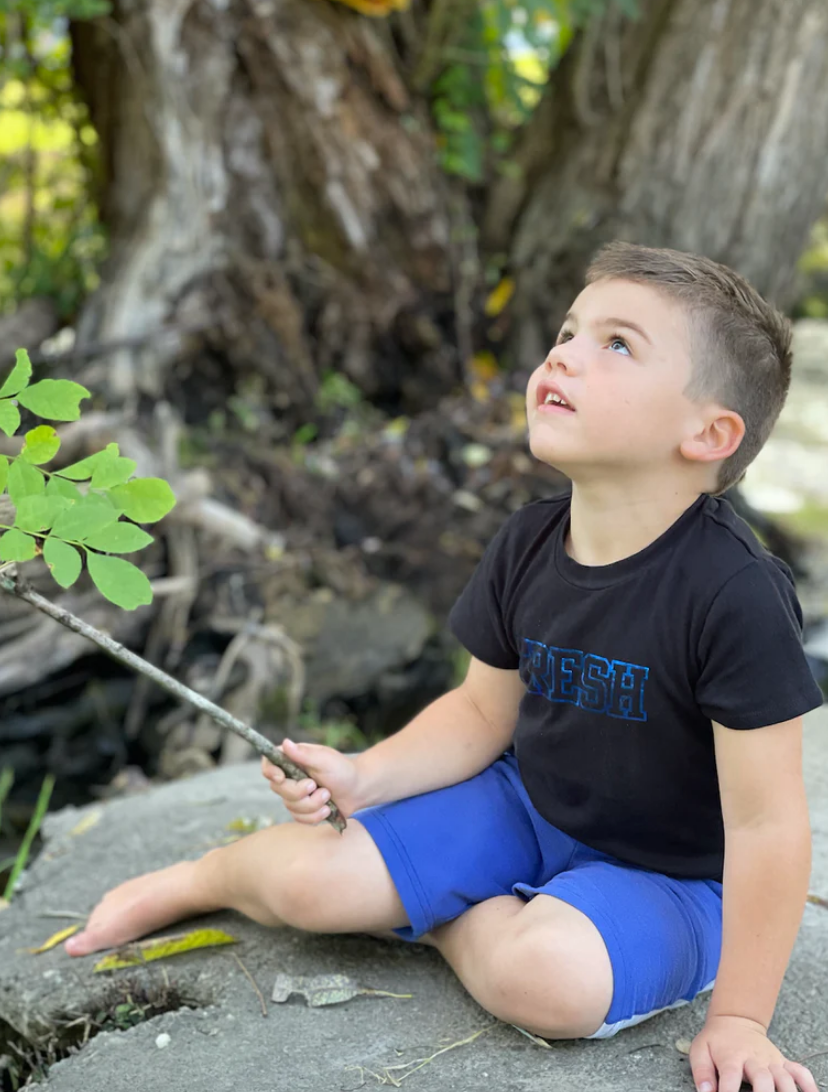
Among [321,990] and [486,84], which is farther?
[486,84]

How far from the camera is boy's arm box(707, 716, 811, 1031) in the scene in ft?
4.88

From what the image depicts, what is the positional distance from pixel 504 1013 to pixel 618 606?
1.84 ft

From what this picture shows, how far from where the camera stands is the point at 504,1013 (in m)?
1.58

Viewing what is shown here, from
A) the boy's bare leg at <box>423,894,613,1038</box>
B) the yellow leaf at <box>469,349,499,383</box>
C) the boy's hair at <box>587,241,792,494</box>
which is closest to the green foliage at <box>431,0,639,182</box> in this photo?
the yellow leaf at <box>469,349,499,383</box>

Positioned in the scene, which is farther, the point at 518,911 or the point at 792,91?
the point at 792,91

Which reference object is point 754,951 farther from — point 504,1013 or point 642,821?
point 504,1013

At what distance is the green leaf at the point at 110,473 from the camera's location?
132cm

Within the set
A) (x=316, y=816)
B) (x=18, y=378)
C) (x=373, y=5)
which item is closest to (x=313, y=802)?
(x=316, y=816)

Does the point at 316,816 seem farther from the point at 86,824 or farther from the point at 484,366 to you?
the point at 484,366

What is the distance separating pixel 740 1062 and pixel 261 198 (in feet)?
11.6

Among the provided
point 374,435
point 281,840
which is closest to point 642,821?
point 281,840

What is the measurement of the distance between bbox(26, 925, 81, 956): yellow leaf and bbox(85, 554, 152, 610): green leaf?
0.97 meters

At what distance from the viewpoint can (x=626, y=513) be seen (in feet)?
5.34

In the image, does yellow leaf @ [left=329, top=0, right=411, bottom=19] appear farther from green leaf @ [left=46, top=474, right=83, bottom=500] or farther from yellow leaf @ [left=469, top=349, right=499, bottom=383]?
green leaf @ [left=46, top=474, right=83, bottom=500]
